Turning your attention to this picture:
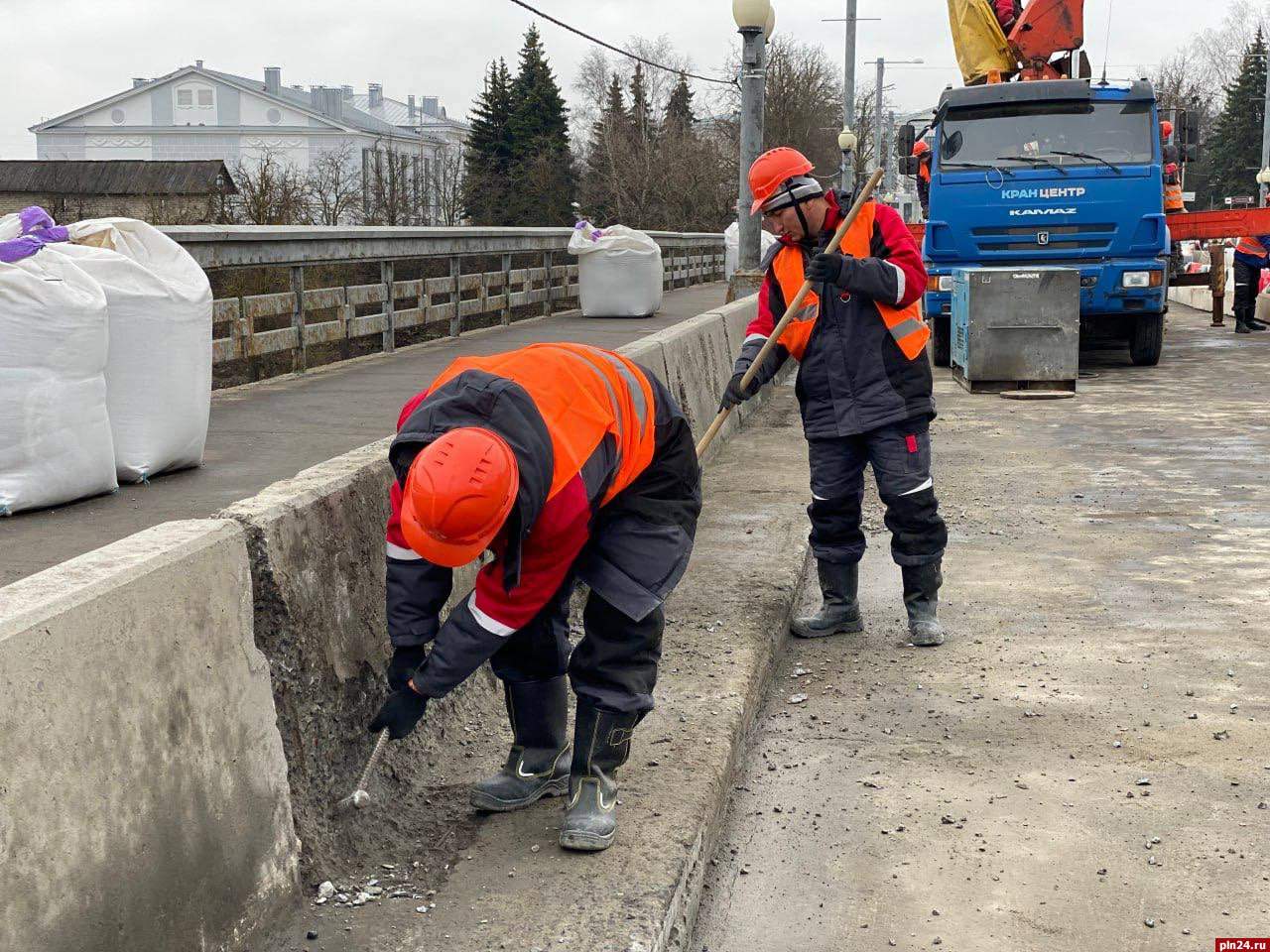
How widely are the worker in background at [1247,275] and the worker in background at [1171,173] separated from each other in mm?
1019

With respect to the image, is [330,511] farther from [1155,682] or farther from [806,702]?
[1155,682]

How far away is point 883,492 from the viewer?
530cm

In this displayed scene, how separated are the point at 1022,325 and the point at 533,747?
10.1 m

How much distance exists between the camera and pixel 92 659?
218 cm

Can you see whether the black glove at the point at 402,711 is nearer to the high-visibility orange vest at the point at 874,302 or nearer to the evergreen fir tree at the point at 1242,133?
the high-visibility orange vest at the point at 874,302

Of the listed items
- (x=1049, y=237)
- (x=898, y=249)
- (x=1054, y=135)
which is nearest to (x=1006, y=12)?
(x=1054, y=135)

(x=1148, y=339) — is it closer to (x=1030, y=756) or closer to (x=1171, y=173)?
(x=1171, y=173)

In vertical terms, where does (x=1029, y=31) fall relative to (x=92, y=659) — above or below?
above

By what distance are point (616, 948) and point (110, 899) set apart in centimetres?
97

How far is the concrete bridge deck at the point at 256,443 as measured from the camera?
15.9 ft

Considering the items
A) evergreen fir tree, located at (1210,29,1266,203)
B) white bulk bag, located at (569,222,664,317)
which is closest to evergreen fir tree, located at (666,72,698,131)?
evergreen fir tree, located at (1210,29,1266,203)

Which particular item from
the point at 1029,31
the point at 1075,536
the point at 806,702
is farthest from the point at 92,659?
the point at 1029,31

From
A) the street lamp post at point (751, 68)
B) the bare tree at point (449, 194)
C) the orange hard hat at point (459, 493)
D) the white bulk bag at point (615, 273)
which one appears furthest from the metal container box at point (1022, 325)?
the bare tree at point (449, 194)

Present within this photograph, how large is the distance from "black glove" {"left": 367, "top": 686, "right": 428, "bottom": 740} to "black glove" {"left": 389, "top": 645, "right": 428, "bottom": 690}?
0.03 meters
